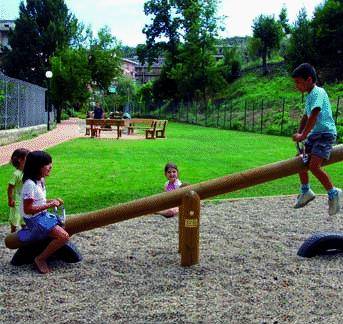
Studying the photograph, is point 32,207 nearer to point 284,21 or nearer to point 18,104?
point 18,104

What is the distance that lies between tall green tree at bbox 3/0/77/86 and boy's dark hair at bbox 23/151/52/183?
203ft

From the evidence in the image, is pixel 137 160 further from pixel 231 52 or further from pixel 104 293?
pixel 231 52

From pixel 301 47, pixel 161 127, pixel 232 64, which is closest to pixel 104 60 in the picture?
pixel 232 64

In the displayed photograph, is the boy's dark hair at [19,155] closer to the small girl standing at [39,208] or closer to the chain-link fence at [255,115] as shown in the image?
the small girl standing at [39,208]

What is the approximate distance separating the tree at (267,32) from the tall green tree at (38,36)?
20837 mm

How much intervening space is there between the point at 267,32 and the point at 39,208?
61839 mm

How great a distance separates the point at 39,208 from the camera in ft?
16.8

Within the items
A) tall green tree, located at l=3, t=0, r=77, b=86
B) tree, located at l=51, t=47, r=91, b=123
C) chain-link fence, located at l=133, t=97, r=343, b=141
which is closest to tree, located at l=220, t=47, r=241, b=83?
chain-link fence, located at l=133, t=97, r=343, b=141

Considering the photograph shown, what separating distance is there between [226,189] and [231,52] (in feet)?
206

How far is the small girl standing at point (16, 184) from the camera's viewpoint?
614 cm

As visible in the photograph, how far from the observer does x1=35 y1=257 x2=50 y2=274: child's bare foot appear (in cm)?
524

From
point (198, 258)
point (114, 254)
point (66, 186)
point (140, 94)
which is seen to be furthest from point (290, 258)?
point (140, 94)

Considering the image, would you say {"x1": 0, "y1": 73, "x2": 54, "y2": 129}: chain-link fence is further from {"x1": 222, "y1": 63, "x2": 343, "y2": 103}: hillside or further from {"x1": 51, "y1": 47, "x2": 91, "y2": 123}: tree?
{"x1": 222, "y1": 63, "x2": 343, "y2": 103}: hillside

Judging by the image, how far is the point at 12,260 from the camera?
216 inches
